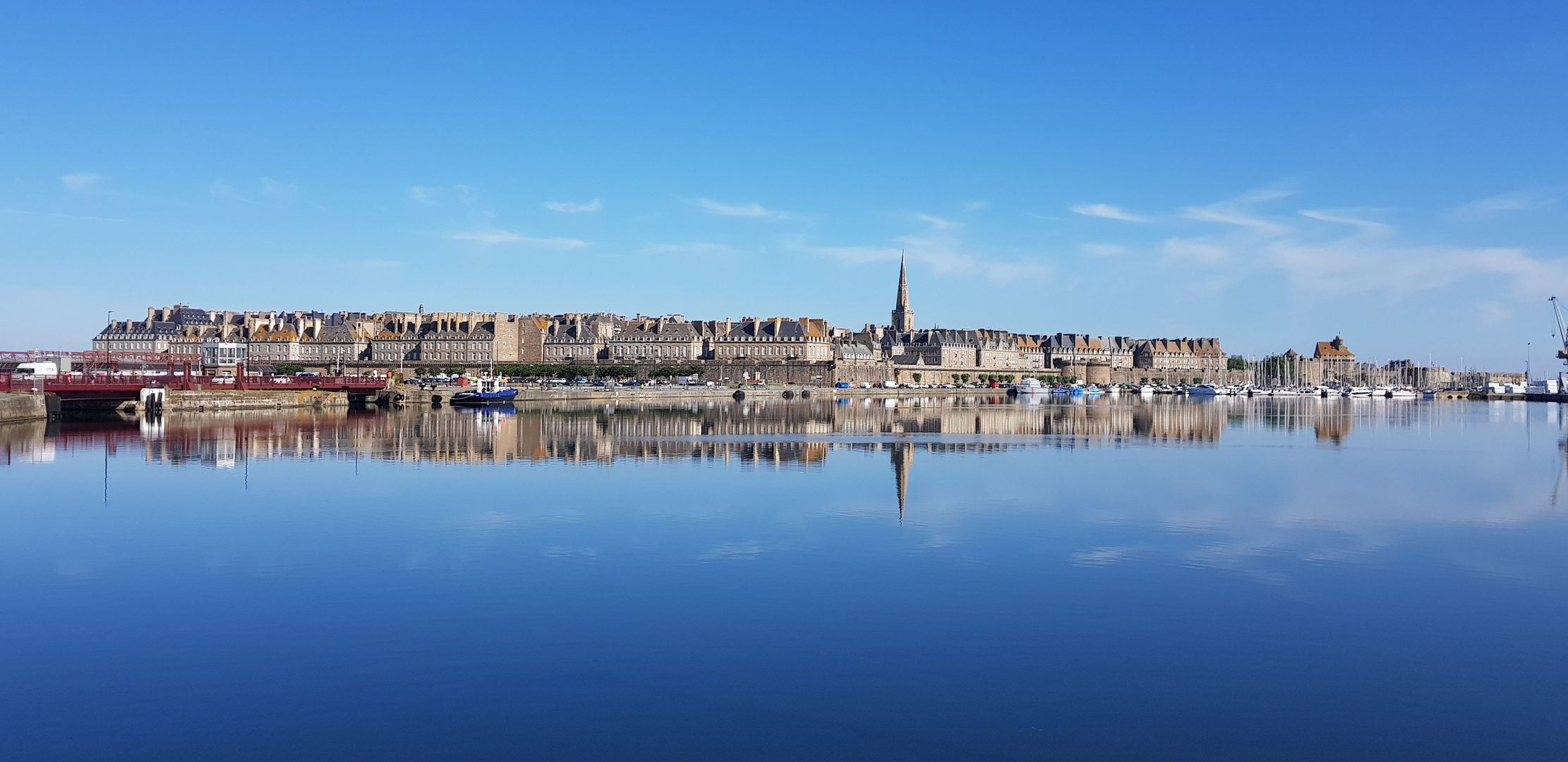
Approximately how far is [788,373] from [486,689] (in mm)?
105983

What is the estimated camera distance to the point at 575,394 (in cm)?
7588

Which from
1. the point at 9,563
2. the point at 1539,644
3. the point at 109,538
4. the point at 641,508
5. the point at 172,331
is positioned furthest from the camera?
the point at 172,331

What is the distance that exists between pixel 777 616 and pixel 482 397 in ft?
180

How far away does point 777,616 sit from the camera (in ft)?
34.8

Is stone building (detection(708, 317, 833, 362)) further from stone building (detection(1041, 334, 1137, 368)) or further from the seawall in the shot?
the seawall

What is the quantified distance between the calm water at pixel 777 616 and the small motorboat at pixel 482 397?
129ft

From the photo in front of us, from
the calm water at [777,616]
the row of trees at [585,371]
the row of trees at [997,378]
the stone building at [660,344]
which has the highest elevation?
the stone building at [660,344]

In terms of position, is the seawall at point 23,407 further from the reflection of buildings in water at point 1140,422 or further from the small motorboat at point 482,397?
the reflection of buildings in water at point 1140,422

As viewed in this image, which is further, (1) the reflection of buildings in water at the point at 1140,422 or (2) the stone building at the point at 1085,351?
(2) the stone building at the point at 1085,351

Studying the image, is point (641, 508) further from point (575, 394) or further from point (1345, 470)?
point (575, 394)

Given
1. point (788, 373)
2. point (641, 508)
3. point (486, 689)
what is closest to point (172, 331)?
point (788, 373)

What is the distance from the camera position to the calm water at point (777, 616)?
7570 millimetres

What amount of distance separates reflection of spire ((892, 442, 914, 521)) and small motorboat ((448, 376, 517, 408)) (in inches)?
1370

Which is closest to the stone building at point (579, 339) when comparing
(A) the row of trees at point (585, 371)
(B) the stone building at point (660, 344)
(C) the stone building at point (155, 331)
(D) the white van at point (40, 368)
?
(B) the stone building at point (660, 344)
